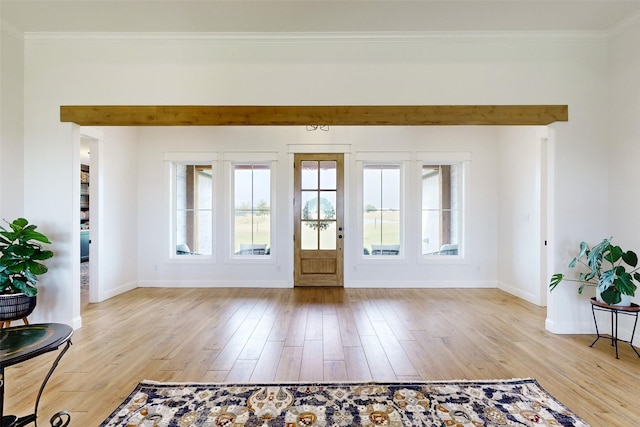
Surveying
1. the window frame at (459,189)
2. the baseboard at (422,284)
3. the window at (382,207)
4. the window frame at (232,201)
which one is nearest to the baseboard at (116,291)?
the window frame at (232,201)

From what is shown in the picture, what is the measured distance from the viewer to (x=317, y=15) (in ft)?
10.3

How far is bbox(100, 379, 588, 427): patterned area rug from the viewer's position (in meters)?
2.01

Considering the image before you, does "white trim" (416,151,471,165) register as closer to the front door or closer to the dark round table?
the front door

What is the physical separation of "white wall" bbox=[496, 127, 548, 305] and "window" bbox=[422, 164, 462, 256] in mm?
726

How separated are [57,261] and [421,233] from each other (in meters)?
5.29

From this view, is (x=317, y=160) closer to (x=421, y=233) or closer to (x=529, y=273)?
(x=421, y=233)

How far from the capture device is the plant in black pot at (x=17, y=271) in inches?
114

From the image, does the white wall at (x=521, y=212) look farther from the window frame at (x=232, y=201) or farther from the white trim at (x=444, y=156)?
the window frame at (x=232, y=201)

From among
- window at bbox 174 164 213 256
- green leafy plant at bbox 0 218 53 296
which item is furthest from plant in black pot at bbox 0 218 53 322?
window at bbox 174 164 213 256

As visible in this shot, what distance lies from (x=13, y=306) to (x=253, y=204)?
11.3 feet

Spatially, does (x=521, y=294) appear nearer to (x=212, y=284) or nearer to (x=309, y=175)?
(x=309, y=175)

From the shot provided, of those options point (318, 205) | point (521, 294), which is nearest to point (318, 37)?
point (318, 205)

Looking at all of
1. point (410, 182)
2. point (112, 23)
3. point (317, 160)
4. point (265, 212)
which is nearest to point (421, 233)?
point (410, 182)

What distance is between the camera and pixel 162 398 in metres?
2.25
